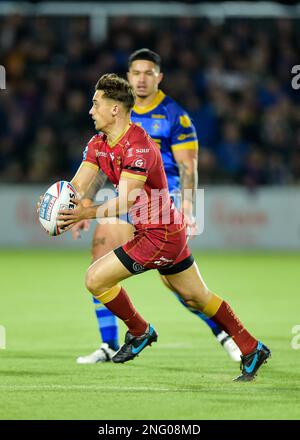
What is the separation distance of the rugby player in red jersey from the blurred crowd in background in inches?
468

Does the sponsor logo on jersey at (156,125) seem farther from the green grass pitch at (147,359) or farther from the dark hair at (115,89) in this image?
the green grass pitch at (147,359)

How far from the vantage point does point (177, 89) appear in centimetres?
2033

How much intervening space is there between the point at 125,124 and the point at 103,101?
0.72ft

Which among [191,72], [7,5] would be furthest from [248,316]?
[7,5]

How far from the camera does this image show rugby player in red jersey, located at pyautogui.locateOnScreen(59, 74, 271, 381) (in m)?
6.84

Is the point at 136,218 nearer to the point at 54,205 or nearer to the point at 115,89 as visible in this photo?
the point at 54,205

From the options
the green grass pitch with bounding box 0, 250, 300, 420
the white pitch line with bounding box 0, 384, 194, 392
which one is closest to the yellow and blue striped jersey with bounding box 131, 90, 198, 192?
the green grass pitch with bounding box 0, 250, 300, 420

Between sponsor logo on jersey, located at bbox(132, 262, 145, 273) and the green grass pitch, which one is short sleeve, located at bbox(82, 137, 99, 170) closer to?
sponsor logo on jersey, located at bbox(132, 262, 145, 273)

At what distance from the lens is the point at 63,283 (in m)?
13.7

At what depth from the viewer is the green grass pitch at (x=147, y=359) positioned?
600 cm

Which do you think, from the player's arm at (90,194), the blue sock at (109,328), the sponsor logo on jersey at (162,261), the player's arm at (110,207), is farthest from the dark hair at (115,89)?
the blue sock at (109,328)

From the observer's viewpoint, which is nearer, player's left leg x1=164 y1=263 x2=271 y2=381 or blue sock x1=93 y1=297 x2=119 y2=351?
player's left leg x1=164 y1=263 x2=271 y2=381

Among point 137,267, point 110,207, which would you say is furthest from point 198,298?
point 110,207
